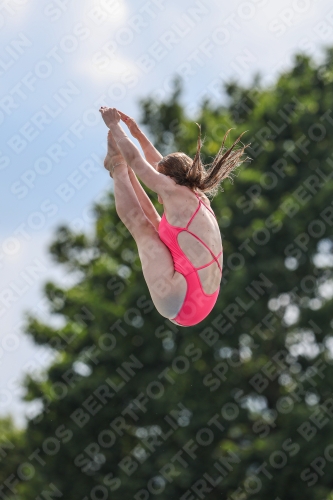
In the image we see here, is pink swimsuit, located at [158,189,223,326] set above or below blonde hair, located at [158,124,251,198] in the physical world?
below

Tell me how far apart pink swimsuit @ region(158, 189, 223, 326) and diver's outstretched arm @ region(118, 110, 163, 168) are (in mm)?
686

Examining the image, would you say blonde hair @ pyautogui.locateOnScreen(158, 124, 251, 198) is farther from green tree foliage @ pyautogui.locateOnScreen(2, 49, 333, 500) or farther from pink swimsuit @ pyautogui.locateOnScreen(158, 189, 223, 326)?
green tree foliage @ pyautogui.locateOnScreen(2, 49, 333, 500)

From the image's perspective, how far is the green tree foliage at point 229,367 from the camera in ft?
44.9

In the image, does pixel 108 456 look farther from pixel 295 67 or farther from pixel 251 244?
pixel 295 67

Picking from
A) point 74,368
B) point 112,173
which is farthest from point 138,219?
point 74,368

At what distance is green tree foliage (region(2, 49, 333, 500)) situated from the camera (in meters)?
13.7

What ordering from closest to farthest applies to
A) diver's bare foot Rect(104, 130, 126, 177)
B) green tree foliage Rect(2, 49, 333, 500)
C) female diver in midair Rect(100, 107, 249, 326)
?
female diver in midair Rect(100, 107, 249, 326), diver's bare foot Rect(104, 130, 126, 177), green tree foliage Rect(2, 49, 333, 500)

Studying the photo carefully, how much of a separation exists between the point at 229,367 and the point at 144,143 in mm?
9183

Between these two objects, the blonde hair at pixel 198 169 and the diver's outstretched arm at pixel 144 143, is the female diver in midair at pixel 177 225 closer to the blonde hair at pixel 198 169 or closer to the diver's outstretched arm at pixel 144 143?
the blonde hair at pixel 198 169

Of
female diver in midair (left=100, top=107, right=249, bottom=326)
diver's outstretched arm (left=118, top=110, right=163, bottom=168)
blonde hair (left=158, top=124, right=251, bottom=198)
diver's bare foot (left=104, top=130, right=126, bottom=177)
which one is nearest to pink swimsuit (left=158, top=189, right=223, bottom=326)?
female diver in midair (left=100, top=107, right=249, bottom=326)

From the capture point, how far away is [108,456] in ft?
49.6

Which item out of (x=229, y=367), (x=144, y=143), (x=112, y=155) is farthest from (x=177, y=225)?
(x=229, y=367)

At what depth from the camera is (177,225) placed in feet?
16.6

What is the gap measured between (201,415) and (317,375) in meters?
2.28
